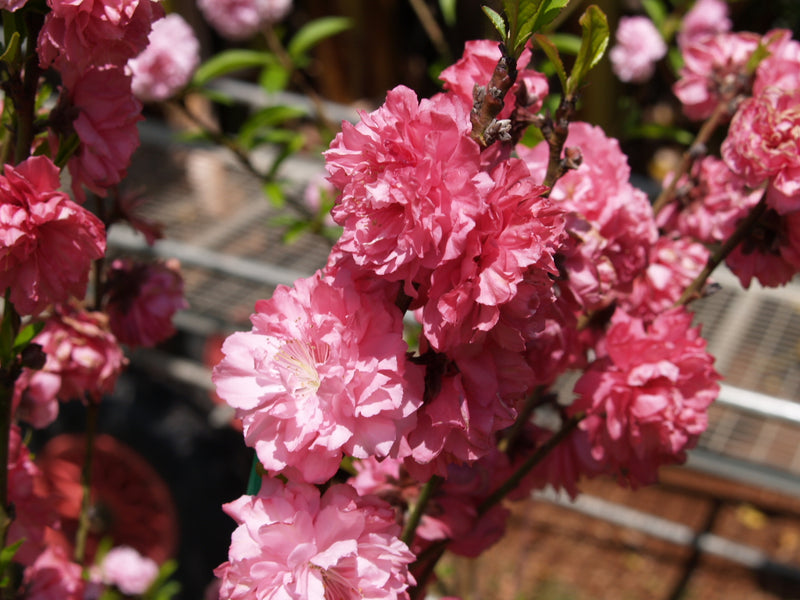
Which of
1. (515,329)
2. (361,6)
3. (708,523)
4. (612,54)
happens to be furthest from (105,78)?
(361,6)

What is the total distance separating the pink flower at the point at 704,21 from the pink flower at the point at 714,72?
109 cm

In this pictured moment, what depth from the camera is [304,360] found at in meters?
0.53

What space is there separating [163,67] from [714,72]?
4.05 feet

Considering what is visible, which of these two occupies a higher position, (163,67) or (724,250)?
(724,250)

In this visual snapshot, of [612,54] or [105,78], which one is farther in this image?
[612,54]

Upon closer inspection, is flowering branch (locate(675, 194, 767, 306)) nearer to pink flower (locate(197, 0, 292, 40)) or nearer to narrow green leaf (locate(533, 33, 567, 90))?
narrow green leaf (locate(533, 33, 567, 90))

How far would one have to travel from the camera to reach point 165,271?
2.78ft

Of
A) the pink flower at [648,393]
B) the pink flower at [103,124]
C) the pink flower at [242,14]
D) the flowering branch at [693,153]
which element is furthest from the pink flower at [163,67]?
the pink flower at [648,393]

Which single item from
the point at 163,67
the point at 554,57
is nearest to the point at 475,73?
the point at 554,57

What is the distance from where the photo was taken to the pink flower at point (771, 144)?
614mm

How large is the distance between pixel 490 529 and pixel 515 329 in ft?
1.19

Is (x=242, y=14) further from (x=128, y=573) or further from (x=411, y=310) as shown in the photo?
(x=411, y=310)

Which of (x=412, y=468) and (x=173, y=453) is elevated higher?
(x=412, y=468)

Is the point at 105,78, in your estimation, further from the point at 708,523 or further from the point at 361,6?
the point at 361,6
